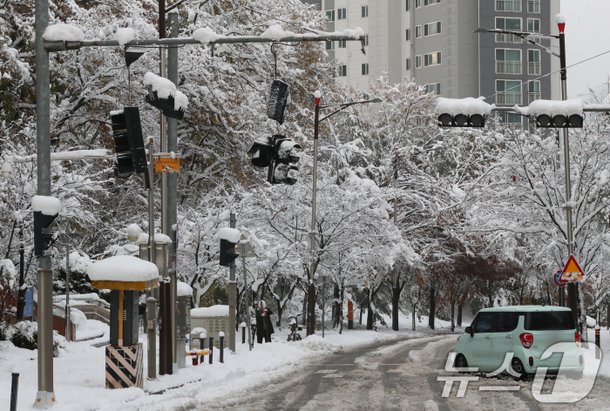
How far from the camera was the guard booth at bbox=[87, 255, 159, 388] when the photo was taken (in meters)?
19.8

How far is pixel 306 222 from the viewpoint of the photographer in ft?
164

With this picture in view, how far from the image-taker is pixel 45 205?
55.5ft

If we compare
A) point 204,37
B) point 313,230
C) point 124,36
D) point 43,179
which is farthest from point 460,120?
point 313,230

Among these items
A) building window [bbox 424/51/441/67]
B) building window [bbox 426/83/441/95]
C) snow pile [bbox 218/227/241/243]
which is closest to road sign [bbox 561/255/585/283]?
snow pile [bbox 218/227/241/243]

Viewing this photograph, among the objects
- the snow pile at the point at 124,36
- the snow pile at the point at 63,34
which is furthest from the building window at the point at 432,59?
the snow pile at the point at 124,36

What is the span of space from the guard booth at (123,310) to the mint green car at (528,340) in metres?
7.86

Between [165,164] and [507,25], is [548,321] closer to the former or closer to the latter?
[165,164]

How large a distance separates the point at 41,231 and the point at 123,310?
12.6ft

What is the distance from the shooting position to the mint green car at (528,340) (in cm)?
2278

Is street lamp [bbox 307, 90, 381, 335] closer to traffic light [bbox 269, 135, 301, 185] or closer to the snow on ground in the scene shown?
the snow on ground

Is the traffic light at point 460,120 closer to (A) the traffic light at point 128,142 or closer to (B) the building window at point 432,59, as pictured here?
(A) the traffic light at point 128,142

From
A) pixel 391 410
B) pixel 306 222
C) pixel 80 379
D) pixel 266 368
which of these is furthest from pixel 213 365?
pixel 306 222

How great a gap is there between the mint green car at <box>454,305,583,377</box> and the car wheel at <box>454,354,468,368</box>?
3.38ft

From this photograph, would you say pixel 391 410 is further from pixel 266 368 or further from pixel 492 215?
pixel 492 215
